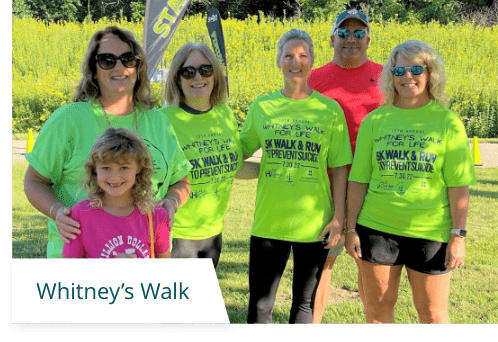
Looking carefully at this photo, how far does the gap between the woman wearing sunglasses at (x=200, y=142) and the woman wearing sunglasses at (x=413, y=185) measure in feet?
2.37

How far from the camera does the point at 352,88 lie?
3852 mm

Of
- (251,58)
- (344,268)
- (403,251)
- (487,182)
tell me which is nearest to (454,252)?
(403,251)

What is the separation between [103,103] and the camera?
8.96 feet

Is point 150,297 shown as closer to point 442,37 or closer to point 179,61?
point 179,61

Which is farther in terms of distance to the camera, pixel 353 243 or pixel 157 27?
pixel 157 27

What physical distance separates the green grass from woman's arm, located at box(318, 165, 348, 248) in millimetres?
1504

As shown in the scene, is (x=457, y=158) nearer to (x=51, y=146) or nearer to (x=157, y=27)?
(x=51, y=146)

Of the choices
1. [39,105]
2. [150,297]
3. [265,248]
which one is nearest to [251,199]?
[265,248]

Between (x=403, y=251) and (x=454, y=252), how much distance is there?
26cm

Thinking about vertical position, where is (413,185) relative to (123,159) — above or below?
below

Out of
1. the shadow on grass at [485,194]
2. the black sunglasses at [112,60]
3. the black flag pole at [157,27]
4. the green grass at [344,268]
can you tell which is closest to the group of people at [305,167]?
the black sunglasses at [112,60]

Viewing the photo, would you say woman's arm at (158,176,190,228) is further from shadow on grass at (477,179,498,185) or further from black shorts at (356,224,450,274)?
shadow on grass at (477,179,498,185)

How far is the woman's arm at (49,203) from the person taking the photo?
8.22 ft

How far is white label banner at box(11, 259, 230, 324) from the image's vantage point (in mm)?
2619
